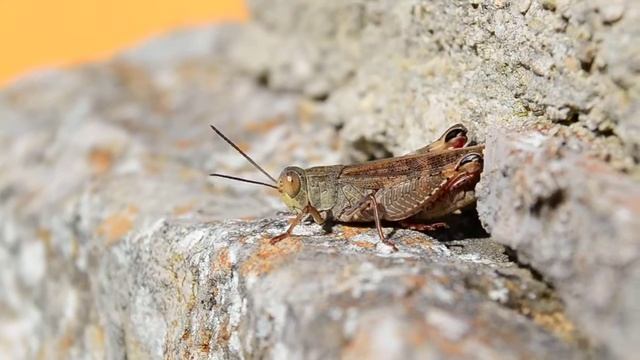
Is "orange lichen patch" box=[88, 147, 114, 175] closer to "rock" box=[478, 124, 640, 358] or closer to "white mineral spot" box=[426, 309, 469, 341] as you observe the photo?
"rock" box=[478, 124, 640, 358]

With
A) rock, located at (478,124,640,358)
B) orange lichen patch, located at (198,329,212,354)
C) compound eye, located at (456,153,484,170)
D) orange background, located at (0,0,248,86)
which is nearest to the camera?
rock, located at (478,124,640,358)

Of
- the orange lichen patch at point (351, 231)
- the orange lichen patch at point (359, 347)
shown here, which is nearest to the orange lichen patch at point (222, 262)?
the orange lichen patch at point (351, 231)

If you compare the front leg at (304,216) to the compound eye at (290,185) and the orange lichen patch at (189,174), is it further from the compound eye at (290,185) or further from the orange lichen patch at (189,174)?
the orange lichen patch at (189,174)

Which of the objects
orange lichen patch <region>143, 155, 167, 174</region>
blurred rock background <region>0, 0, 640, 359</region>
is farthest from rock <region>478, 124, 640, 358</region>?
orange lichen patch <region>143, 155, 167, 174</region>

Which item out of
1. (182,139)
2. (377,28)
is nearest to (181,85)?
(182,139)

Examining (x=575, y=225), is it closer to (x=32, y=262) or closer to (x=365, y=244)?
(x=365, y=244)

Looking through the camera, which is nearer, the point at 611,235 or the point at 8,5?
the point at 611,235

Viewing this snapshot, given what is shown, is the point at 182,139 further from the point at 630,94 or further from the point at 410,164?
the point at 630,94
